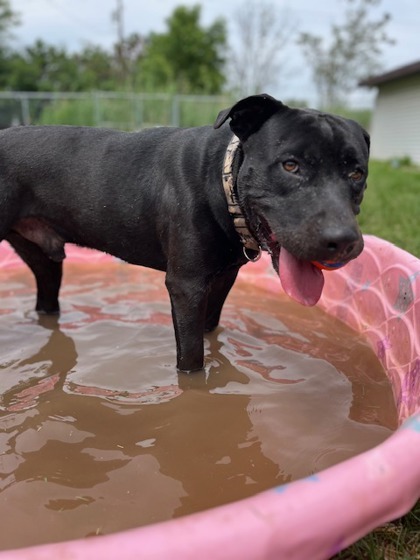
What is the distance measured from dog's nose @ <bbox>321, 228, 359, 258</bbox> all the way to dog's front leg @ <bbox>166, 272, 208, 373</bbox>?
782 millimetres

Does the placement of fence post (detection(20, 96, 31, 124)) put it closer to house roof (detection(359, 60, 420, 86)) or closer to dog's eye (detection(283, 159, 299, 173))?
house roof (detection(359, 60, 420, 86))

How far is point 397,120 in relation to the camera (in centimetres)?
1831

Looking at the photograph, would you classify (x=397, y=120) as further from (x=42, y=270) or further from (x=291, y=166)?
(x=291, y=166)

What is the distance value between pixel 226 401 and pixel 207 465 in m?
0.53

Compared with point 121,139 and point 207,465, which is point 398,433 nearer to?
point 207,465

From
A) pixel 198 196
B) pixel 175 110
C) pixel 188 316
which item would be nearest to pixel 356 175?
pixel 198 196

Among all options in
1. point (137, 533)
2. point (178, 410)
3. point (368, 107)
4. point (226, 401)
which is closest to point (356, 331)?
point (226, 401)

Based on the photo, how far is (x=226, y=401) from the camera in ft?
8.38

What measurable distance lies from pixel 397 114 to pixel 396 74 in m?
1.54

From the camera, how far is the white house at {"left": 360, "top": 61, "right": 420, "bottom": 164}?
16750mm

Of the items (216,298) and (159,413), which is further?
(216,298)

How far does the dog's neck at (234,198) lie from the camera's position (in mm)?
2346

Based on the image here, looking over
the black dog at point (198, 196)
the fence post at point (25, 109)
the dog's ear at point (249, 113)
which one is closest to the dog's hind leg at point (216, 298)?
the black dog at point (198, 196)

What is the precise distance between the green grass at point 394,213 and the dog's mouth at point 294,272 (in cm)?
229
